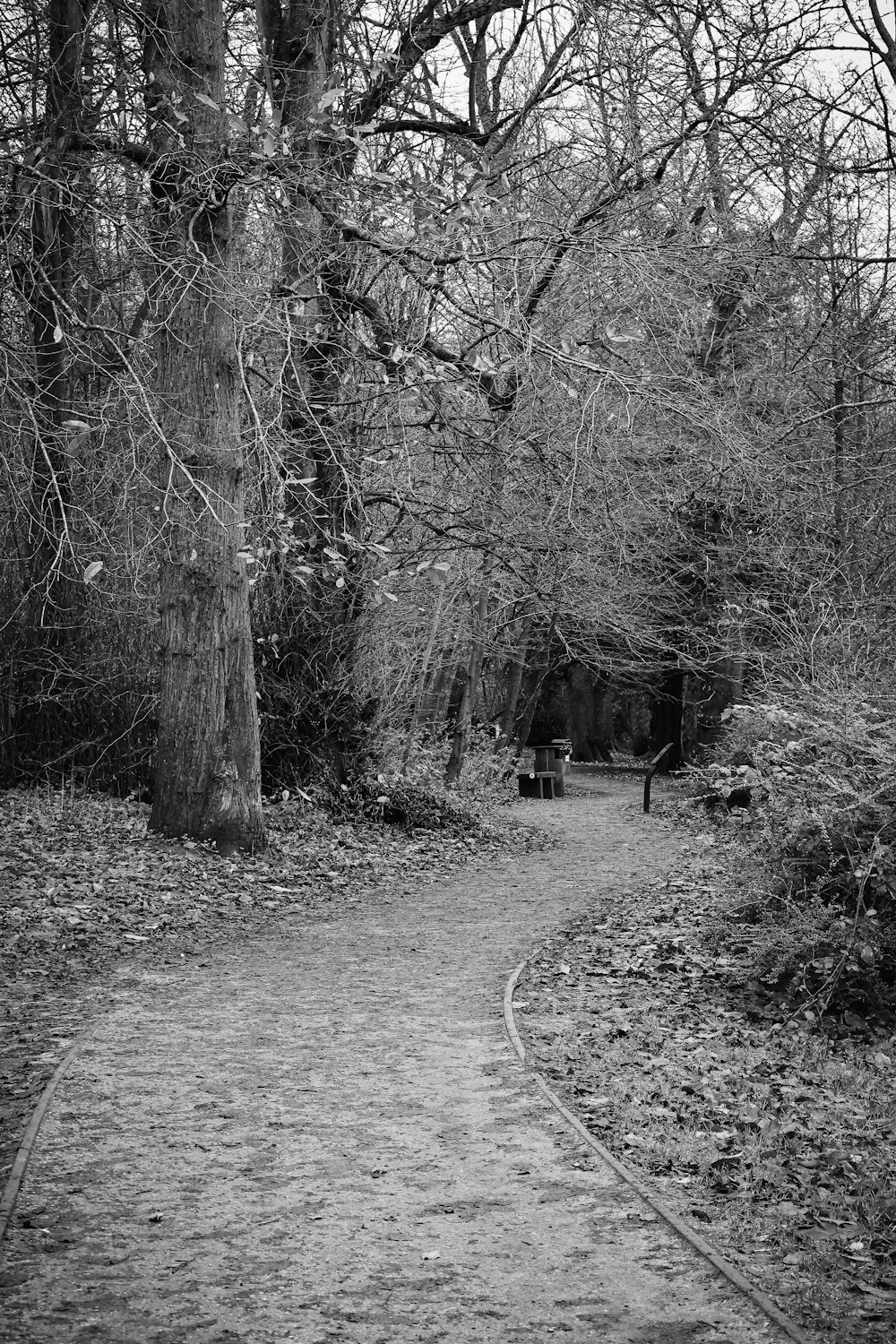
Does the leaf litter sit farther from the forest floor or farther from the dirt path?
the dirt path

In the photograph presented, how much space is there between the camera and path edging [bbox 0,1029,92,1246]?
4293 millimetres

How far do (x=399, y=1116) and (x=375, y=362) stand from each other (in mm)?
9886

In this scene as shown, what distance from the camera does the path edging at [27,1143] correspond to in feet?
14.1

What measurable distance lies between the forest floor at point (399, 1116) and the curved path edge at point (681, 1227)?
62mm

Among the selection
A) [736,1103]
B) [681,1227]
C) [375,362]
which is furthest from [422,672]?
[681,1227]

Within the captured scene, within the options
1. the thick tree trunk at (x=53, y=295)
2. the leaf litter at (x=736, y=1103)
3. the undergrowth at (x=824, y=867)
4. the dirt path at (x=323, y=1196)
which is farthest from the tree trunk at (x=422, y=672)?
the dirt path at (x=323, y=1196)

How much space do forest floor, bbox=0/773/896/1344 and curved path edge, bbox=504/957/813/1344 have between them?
0.20 feet

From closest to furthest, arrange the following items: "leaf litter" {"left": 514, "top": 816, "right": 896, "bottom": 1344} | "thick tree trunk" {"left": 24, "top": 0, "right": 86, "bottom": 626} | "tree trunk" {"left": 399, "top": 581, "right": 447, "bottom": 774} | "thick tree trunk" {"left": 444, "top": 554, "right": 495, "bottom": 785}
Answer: "leaf litter" {"left": 514, "top": 816, "right": 896, "bottom": 1344}
"thick tree trunk" {"left": 24, "top": 0, "right": 86, "bottom": 626}
"tree trunk" {"left": 399, "top": 581, "right": 447, "bottom": 774}
"thick tree trunk" {"left": 444, "top": 554, "right": 495, "bottom": 785}

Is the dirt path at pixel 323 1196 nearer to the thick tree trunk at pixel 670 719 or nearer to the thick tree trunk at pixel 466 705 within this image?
the thick tree trunk at pixel 466 705

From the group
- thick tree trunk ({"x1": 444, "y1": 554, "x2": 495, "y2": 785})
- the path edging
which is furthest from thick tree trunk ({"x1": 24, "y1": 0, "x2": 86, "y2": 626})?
thick tree trunk ({"x1": 444, "y1": 554, "x2": 495, "y2": 785})

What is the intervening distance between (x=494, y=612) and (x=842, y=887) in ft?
42.0

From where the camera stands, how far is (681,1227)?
4.38 metres

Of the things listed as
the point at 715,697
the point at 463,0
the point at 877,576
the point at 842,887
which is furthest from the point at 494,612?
the point at 842,887

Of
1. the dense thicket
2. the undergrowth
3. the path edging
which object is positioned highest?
the dense thicket
